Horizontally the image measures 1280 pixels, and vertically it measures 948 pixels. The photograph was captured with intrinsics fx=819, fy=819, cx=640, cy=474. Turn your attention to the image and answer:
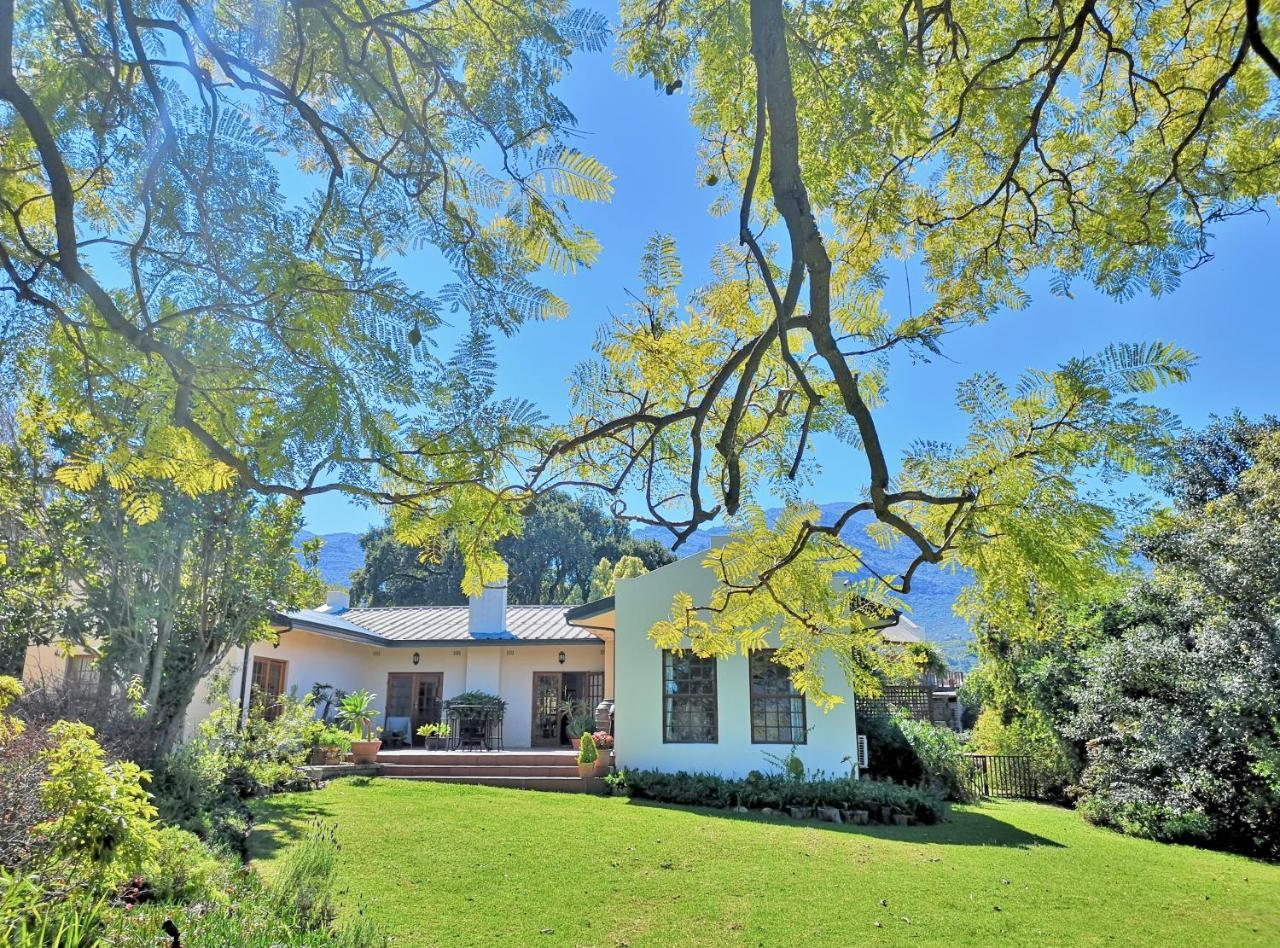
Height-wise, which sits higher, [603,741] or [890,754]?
[603,741]

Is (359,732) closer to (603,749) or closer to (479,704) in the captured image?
(479,704)

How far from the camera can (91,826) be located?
4.77m

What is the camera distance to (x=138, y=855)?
485 cm

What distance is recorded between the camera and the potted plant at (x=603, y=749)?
15.4 m

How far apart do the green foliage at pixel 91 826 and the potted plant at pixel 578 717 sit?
44.8ft

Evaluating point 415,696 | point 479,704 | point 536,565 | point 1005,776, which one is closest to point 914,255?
point 1005,776

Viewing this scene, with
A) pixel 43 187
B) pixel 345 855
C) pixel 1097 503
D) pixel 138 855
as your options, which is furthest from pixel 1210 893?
pixel 43 187

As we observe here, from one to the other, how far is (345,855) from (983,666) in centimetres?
1415

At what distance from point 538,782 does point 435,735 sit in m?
4.57

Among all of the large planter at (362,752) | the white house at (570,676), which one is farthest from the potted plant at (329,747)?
the white house at (570,676)

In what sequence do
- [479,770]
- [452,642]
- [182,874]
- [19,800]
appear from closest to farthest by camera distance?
[19,800]
[182,874]
[479,770]
[452,642]

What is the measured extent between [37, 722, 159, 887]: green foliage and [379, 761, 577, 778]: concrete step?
11.1m

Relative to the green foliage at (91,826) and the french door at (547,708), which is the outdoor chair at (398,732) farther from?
the green foliage at (91,826)

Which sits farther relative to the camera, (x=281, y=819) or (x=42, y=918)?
(x=281, y=819)
